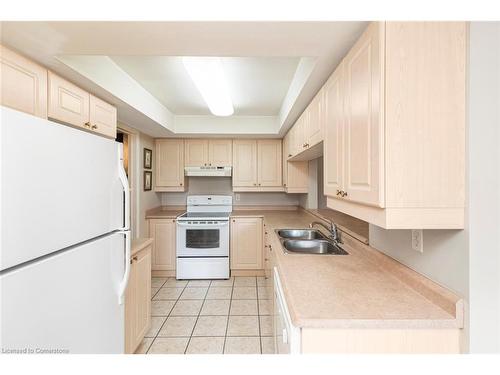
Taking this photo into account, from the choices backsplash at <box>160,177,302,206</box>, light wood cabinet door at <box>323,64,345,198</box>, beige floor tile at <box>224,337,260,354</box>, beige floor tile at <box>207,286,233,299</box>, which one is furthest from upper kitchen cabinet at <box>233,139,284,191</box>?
light wood cabinet door at <box>323,64,345,198</box>

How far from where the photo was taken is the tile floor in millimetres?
2082

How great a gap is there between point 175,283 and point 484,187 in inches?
136

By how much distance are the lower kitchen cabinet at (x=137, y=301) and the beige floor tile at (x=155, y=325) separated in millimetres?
144

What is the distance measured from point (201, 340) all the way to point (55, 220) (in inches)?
A: 69.0

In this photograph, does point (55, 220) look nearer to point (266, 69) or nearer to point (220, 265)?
point (266, 69)

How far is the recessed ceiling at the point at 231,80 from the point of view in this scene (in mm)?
1998

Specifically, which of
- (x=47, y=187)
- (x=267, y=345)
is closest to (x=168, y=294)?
(x=267, y=345)

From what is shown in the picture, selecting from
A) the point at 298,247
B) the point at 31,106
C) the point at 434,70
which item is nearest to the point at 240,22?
the point at 434,70

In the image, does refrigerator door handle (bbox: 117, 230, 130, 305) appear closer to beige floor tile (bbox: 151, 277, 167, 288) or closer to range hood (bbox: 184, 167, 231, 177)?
beige floor tile (bbox: 151, 277, 167, 288)

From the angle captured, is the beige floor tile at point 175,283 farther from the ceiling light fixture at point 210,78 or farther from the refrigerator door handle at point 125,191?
the ceiling light fixture at point 210,78

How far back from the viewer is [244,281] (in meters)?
3.54

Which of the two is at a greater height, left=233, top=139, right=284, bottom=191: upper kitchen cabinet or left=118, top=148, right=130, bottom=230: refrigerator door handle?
left=233, top=139, right=284, bottom=191: upper kitchen cabinet

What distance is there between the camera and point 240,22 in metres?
1.10

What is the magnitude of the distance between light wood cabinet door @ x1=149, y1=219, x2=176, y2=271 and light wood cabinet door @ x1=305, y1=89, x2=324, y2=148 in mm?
2483
